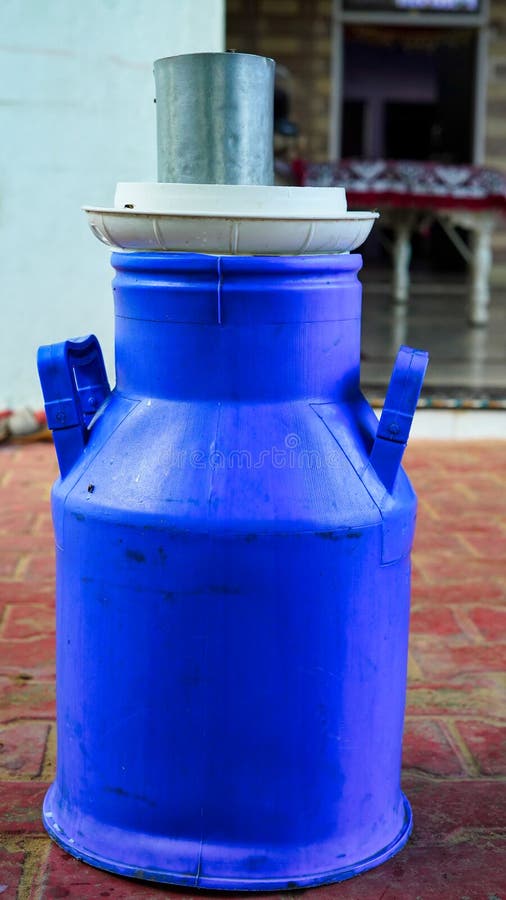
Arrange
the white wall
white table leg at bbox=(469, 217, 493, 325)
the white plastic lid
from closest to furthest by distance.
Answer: the white plastic lid < the white wall < white table leg at bbox=(469, 217, 493, 325)

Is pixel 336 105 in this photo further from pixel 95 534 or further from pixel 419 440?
pixel 95 534

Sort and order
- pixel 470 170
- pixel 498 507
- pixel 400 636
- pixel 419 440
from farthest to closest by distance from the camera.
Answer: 1. pixel 470 170
2. pixel 419 440
3. pixel 498 507
4. pixel 400 636

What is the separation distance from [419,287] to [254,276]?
418 inches

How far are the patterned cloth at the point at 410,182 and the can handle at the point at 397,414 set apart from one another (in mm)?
6548

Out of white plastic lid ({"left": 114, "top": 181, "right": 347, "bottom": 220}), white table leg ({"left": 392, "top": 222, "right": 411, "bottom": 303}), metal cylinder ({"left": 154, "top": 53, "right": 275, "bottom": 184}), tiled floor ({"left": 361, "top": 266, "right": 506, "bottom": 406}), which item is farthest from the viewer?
white table leg ({"left": 392, "top": 222, "right": 411, "bottom": 303})

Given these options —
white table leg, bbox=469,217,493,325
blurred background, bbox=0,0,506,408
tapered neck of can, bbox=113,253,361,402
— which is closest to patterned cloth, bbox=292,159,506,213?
blurred background, bbox=0,0,506,408

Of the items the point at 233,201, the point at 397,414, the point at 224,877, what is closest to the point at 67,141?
the point at 233,201

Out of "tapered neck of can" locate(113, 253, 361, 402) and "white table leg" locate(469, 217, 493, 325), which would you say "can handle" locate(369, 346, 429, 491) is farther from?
"white table leg" locate(469, 217, 493, 325)

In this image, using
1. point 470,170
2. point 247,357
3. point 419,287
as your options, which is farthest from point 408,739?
point 419,287

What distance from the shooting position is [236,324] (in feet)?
6.69

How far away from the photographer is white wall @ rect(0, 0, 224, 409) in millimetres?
5301

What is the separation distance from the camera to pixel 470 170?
331 inches
